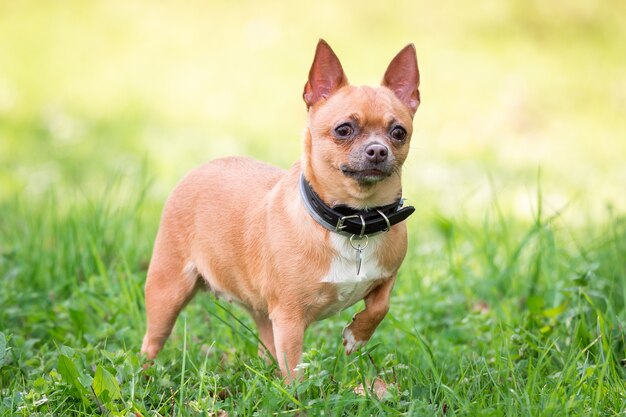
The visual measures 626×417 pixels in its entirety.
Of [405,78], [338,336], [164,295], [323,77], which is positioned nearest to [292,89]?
[338,336]

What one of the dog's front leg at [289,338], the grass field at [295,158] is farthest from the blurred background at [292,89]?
the dog's front leg at [289,338]

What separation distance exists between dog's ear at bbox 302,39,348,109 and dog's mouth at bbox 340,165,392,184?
42 cm

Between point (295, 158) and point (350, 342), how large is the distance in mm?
5079

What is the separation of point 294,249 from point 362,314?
0.41m

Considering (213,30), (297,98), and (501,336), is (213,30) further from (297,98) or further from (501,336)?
(501,336)

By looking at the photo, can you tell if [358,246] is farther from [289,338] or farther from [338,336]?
[338,336]

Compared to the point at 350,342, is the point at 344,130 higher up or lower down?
higher up

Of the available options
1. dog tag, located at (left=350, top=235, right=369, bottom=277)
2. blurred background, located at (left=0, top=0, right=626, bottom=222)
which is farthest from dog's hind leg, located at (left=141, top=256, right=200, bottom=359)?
blurred background, located at (left=0, top=0, right=626, bottom=222)

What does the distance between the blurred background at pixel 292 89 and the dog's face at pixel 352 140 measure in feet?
11.2

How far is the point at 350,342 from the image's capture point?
3.79 m

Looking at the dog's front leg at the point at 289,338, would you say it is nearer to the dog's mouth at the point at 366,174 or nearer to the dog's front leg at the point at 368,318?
the dog's front leg at the point at 368,318

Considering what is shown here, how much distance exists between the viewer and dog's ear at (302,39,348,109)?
3.79m

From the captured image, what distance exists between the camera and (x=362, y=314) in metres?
3.73

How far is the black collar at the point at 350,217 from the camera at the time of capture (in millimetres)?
3561
